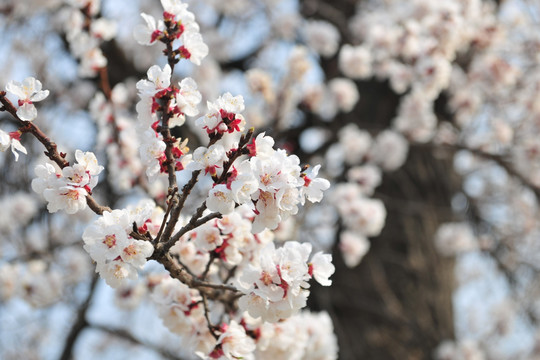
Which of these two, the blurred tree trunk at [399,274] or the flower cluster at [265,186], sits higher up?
the flower cluster at [265,186]

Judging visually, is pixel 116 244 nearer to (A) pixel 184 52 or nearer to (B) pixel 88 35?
(A) pixel 184 52

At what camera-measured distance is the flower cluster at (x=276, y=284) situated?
4.45ft

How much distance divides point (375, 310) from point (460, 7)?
262 centimetres

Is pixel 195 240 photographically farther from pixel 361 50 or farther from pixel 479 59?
pixel 479 59

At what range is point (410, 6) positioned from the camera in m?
4.97

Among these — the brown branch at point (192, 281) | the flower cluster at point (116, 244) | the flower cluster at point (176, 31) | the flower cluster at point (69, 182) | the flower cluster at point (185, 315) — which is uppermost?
the flower cluster at point (176, 31)

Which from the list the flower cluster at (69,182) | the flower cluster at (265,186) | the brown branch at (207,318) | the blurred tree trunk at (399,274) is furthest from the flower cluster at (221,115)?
the blurred tree trunk at (399,274)

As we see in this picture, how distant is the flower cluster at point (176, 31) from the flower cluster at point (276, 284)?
655 mm

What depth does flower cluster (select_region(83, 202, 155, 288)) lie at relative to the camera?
1.24 metres

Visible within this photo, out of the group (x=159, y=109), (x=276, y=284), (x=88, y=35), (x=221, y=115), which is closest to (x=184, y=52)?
(x=159, y=109)

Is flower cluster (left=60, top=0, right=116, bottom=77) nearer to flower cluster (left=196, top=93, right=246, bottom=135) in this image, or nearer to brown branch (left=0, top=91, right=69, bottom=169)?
brown branch (left=0, top=91, right=69, bottom=169)

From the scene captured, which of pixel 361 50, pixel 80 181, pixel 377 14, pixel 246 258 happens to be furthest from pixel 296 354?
pixel 377 14

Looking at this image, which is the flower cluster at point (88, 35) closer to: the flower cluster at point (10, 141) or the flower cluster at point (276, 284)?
the flower cluster at point (10, 141)

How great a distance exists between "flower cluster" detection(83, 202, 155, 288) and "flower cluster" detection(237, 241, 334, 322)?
0.94ft
